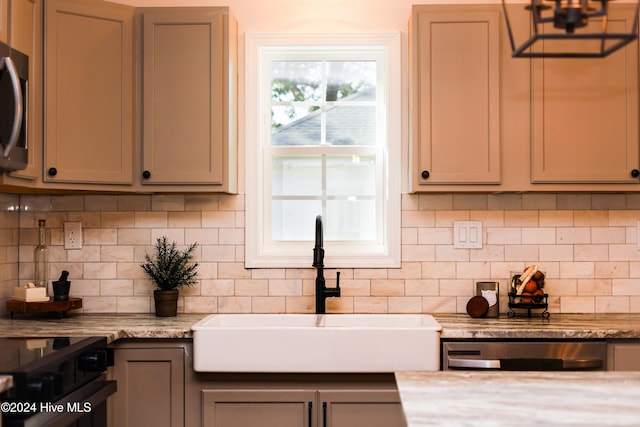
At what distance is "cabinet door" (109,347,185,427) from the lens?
280cm

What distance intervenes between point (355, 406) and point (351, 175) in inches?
50.4

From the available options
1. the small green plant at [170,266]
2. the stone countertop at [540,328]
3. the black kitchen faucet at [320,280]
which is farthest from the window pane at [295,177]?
the stone countertop at [540,328]

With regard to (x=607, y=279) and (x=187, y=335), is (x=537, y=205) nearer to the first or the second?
(x=607, y=279)

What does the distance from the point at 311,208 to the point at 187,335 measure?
1067mm

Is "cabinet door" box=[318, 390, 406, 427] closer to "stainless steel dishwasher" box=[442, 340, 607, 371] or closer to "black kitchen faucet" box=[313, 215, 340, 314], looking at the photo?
"stainless steel dishwasher" box=[442, 340, 607, 371]

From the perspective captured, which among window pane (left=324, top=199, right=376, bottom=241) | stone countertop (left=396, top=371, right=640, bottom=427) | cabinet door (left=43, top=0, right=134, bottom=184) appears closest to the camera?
stone countertop (left=396, top=371, right=640, bottom=427)

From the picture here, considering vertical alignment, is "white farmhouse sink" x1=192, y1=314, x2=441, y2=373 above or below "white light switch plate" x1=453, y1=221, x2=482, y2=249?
below

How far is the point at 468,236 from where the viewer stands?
3.39 meters

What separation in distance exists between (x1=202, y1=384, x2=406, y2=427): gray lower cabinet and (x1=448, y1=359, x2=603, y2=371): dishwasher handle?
0.31 m

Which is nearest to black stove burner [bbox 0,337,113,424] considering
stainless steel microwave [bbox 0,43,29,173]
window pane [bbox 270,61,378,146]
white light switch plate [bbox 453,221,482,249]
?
stainless steel microwave [bbox 0,43,29,173]

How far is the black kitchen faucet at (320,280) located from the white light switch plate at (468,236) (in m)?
0.66

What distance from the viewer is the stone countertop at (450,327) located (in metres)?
2.79

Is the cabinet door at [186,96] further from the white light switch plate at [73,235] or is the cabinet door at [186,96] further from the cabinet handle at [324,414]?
the cabinet handle at [324,414]

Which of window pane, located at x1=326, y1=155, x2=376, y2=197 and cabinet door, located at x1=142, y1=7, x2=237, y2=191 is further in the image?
window pane, located at x1=326, y1=155, x2=376, y2=197
